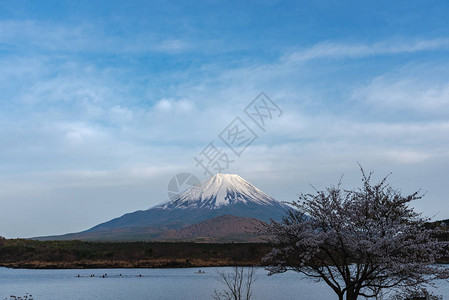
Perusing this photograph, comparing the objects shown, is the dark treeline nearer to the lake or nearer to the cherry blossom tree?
the lake

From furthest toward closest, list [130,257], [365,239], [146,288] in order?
[130,257]
[146,288]
[365,239]

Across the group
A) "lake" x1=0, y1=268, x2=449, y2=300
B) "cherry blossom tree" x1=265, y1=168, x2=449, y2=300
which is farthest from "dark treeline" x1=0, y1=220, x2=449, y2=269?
"cherry blossom tree" x1=265, y1=168, x2=449, y2=300

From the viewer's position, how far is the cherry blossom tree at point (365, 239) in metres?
14.2

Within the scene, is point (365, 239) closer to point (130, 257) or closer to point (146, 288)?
point (146, 288)

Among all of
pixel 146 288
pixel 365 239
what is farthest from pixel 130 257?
pixel 365 239

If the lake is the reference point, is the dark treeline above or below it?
above

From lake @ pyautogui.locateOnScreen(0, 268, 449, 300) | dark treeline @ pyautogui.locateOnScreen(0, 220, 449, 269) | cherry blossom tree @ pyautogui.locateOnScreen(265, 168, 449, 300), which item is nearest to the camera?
cherry blossom tree @ pyautogui.locateOnScreen(265, 168, 449, 300)

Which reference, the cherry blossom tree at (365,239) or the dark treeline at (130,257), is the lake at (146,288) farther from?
the dark treeline at (130,257)

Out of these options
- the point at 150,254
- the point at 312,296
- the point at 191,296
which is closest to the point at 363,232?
the point at 312,296

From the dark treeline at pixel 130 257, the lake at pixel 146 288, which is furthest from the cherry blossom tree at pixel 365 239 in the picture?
the dark treeline at pixel 130 257

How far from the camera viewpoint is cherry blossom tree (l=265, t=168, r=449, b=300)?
14.2 m

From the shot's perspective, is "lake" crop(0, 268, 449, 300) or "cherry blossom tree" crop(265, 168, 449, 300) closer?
"cherry blossom tree" crop(265, 168, 449, 300)

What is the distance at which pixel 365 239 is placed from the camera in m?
14.4

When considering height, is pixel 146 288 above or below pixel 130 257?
below
